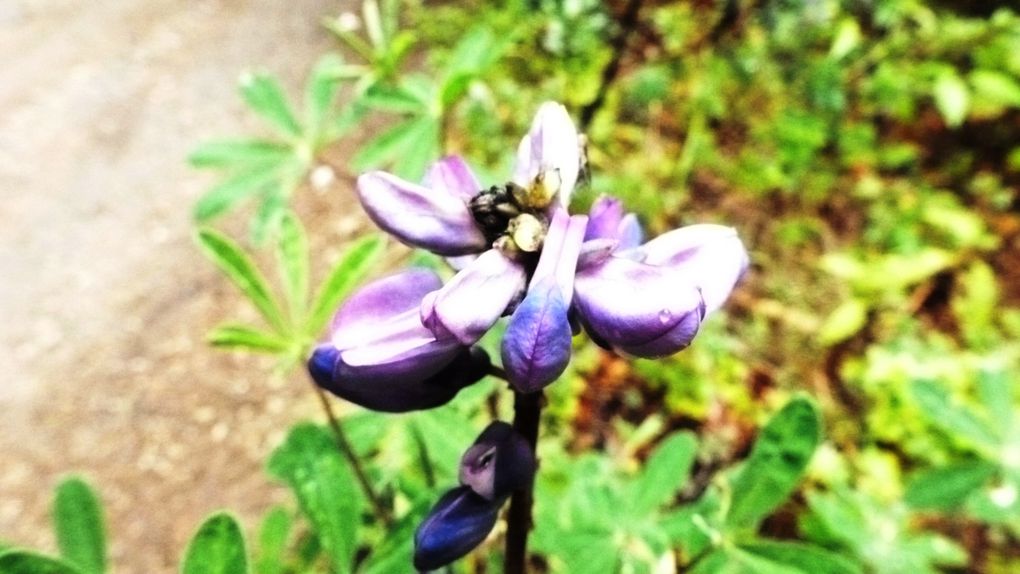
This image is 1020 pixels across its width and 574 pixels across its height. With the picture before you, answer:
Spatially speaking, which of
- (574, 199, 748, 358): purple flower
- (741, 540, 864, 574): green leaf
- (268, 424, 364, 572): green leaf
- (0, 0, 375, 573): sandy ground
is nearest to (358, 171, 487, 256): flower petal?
(574, 199, 748, 358): purple flower

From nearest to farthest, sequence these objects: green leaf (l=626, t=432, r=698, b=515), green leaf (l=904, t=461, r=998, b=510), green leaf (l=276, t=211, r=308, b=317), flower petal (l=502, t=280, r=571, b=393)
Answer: flower petal (l=502, t=280, r=571, b=393) < green leaf (l=276, t=211, r=308, b=317) < green leaf (l=626, t=432, r=698, b=515) < green leaf (l=904, t=461, r=998, b=510)

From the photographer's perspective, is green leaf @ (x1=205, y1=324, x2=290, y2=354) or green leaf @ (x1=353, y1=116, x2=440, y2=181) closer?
green leaf @ (x1=205, y1=324, x2=290, y2=354)

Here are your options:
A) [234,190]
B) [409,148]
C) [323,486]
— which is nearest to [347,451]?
Answer: [323,486]

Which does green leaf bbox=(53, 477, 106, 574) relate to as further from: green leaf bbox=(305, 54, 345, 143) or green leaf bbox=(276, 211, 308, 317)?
green leaf bbox=(305, 54, 345, 143)

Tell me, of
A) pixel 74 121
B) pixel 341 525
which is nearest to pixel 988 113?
pixel 341 525

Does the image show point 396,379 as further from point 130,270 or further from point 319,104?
point 130,270

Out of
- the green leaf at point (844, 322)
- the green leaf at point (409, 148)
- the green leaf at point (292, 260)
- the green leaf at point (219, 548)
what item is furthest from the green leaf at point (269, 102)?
the green leaf at point (844, 322)
